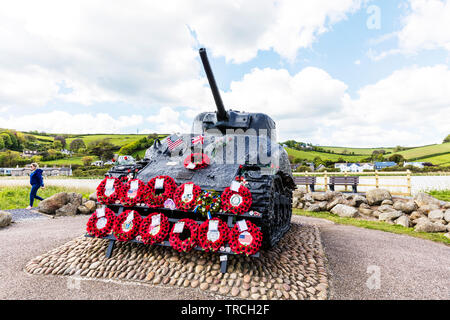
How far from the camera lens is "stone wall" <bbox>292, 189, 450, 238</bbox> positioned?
30.0ft

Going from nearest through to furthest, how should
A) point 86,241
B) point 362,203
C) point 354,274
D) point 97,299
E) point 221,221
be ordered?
1. point 97,299
2. point 221,221
3. point 354,274
4. point 86,241
5. point 362,203

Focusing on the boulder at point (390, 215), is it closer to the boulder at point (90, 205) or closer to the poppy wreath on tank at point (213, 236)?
the poppy wreath on tank at point (213, 236)

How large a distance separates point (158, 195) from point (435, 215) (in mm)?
9597

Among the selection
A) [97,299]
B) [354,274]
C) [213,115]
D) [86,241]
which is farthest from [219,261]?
[213,115]

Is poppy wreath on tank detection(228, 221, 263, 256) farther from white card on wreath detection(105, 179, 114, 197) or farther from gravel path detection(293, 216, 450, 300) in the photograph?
white card on wreath detection(105, 179, 114, 197)

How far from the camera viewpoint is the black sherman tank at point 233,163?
4707 mm

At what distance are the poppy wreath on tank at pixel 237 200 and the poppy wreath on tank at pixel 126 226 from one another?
5.48 ft

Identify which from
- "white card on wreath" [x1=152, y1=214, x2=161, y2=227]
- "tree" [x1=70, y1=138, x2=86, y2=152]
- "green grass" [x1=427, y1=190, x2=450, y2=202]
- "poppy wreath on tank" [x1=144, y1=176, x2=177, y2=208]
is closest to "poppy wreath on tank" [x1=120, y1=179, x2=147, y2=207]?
"poppy wreath on tank" [x1=144, y1=176, x2=177, y2=208]

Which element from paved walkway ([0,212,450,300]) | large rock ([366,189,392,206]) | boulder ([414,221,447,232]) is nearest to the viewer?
paved walkway ([0,212,450,300])

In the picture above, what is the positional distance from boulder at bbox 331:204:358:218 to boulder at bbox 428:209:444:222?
2.62 metres

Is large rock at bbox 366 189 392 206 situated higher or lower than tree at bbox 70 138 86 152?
lower
